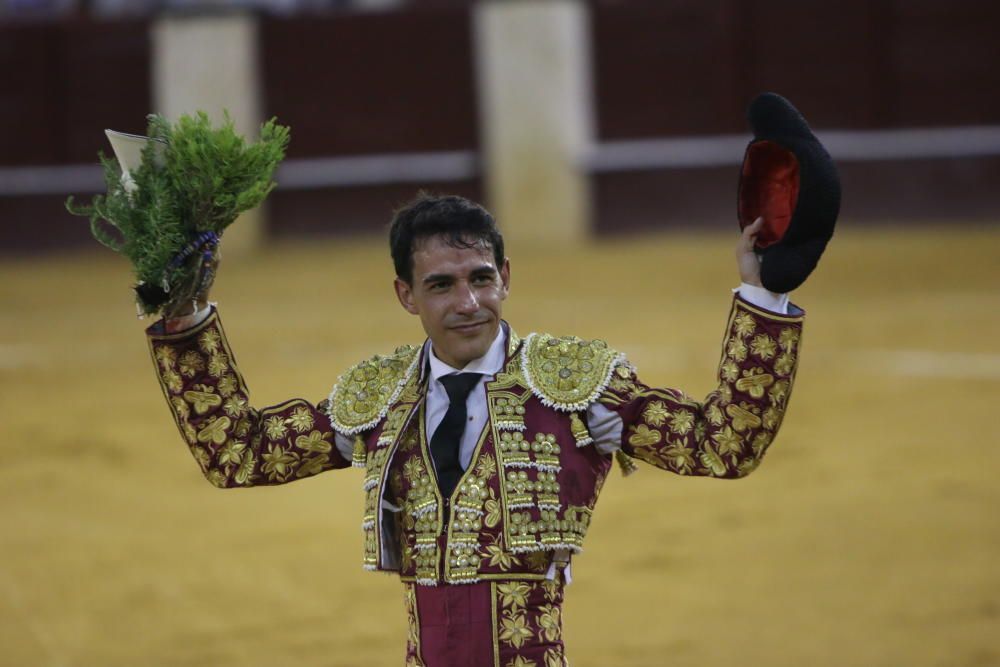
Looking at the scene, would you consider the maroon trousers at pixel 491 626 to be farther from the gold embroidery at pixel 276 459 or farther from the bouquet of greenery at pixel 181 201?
the bouquet of greenery at pixel 181 201

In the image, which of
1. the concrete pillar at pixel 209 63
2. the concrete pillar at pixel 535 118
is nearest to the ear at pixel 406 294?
the concrete pillar at pixel 535 118

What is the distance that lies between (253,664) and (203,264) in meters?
2.46

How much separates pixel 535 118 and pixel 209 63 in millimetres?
2796

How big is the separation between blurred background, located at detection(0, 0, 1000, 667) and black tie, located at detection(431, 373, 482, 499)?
234 cm

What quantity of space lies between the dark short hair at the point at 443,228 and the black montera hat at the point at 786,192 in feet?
Result: 1.35

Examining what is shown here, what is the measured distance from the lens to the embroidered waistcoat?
2.58 m

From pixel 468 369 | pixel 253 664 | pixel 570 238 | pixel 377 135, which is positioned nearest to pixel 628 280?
pixel 570 238

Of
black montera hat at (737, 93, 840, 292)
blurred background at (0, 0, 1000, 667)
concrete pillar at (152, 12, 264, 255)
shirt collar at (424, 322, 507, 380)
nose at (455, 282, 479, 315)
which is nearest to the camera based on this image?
black montera hat at (737, 93, 840, 292)

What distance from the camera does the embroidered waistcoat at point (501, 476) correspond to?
2580mm

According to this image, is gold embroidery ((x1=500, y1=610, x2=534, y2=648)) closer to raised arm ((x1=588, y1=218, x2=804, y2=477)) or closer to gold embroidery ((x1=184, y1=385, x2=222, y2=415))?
raised arm ((x1=588, y1=218, x2=804, y2=477))

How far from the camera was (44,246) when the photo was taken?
14289mm

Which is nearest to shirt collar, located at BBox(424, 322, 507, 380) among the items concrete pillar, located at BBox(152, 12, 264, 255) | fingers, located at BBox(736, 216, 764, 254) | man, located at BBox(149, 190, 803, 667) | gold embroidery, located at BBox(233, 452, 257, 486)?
man, located at BBox(149, 190, 803, 667)

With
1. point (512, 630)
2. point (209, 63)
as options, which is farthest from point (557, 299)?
point (512, 630)

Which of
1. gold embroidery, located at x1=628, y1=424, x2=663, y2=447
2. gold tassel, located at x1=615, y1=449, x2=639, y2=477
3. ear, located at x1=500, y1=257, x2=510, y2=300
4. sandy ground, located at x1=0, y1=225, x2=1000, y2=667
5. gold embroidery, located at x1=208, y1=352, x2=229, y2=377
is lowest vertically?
sandy ground, located at x1=0, y1=225, x2=1000, y2=667
